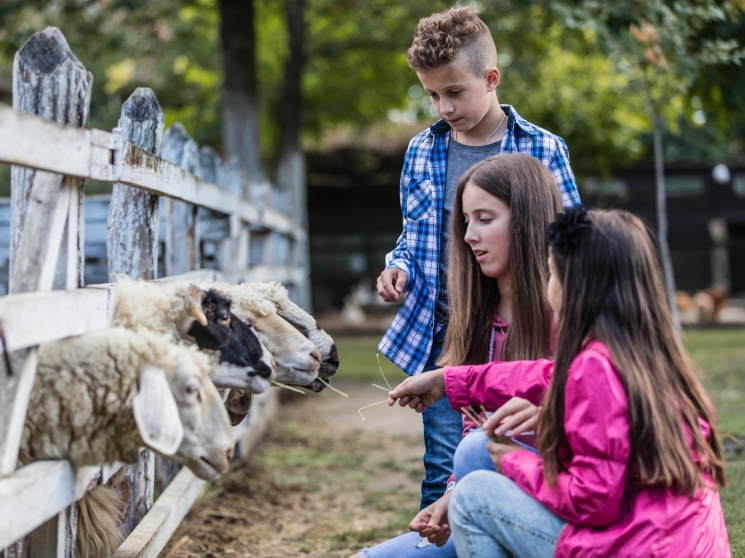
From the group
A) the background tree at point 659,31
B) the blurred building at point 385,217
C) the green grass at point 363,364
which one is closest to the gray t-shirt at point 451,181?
the background tree at point 659,31

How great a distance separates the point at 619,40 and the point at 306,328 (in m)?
4.89

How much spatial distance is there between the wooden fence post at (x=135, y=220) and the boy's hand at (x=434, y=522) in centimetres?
121

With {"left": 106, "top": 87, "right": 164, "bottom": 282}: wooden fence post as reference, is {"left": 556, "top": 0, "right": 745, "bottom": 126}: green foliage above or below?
above

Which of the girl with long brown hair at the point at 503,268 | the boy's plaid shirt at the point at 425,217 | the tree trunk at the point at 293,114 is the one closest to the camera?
the girl with long brown hair at the point at 503,268

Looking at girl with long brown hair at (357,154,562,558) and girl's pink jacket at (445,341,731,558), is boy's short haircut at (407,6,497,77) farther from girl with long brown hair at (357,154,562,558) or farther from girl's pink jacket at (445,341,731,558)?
girl's pink jacket at (445,341,731,558)

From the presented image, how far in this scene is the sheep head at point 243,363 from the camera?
2.21 m

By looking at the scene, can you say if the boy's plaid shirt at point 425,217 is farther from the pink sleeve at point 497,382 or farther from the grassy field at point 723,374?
the grassy field at point 723,374

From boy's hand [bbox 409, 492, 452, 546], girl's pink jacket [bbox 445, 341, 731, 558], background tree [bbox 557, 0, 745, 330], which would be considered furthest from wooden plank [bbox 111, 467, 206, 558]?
background tree [bbox 557, 0, 745, 330]

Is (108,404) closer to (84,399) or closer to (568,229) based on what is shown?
(84,399)

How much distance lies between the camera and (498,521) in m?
1.99

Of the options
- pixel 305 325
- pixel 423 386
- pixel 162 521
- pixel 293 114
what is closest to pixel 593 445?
pixel 423 386

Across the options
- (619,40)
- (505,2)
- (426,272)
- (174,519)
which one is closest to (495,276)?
(426,272)

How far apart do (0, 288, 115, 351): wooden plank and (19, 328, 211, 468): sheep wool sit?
0.08 metres

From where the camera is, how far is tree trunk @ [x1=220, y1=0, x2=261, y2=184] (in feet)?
30.6
